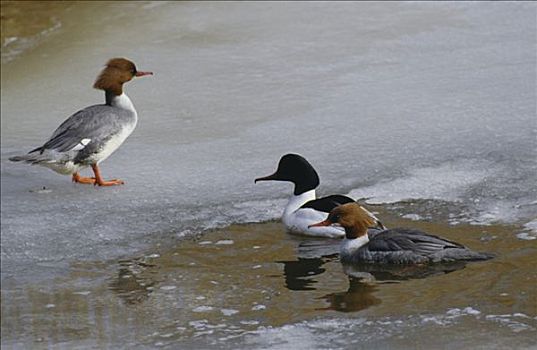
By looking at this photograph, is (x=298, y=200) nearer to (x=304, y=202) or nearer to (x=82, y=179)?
(x=304, y=202)

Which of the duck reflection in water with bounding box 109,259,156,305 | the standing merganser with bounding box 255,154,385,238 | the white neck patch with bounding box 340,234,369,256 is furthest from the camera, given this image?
the standing merganser with bounding box 255,154,385,238

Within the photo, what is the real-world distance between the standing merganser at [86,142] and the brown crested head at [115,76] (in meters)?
0.15

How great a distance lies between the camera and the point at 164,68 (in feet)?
32.2

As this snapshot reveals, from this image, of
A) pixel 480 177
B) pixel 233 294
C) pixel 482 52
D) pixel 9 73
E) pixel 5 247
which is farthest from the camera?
pixel 9 73

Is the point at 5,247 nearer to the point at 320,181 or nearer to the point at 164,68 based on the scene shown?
the point at 320,181

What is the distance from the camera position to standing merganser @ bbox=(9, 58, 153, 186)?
24.8 feet

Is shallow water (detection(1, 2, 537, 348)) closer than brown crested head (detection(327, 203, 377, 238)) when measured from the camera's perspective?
Yes

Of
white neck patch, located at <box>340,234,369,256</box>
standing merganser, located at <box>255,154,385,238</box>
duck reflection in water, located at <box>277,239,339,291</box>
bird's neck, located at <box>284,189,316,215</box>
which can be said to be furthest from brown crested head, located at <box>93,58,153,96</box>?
white neck patch, located at <box>340,234,369,256</box>

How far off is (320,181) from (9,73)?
3910 millimetres

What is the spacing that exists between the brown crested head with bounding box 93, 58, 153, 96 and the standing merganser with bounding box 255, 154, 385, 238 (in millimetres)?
1426

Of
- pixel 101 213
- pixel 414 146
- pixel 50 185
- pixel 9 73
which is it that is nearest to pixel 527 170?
pixel 414 146

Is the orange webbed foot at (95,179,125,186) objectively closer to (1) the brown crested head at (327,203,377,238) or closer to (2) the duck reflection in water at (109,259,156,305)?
(2) the duck reflection in water at (109,259,156,305)

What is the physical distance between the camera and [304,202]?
6.83m

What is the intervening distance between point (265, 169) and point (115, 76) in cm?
125
